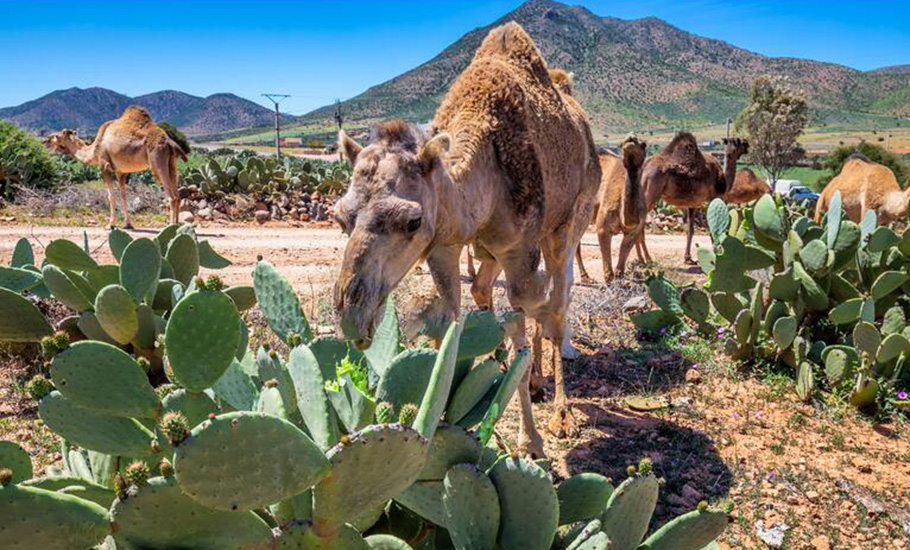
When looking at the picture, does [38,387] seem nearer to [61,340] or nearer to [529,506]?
[61,340]

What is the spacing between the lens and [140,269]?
406cm

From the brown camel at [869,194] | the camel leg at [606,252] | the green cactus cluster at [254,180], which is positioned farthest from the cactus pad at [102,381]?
the green cactus cluster at [254,180]

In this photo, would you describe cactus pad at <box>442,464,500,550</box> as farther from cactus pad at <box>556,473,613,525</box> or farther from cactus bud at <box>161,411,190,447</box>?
cactus bud at <box>161,411,190,447</box>

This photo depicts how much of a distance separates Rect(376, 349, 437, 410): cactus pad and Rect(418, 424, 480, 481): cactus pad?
26 cm

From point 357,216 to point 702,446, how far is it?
2821 millimetres

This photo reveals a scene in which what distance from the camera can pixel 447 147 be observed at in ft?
10.1

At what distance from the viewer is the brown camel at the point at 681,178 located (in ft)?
36.9

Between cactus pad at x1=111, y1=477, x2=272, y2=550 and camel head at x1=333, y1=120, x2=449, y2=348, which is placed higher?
camel head at x1=333, y1=120, x2=449, y2=348

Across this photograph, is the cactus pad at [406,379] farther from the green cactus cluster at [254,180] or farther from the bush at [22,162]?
the bush at [22,162]

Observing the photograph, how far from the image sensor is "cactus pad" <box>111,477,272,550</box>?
4.72ft

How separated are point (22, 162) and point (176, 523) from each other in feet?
57.8

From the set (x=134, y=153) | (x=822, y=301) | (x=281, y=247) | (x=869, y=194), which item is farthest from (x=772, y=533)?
(x=134, y=153)

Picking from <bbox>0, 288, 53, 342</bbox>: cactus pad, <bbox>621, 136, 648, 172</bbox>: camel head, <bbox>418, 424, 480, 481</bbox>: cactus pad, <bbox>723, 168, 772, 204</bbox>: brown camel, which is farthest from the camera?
<bbox>723, 168, 772, 204</bbox>: brown camel

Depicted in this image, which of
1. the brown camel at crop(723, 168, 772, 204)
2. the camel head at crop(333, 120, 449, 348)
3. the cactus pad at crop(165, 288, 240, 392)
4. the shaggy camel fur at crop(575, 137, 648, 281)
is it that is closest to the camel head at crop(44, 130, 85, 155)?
the shaggy camel fur at crop(575, 137, 648, 281)
